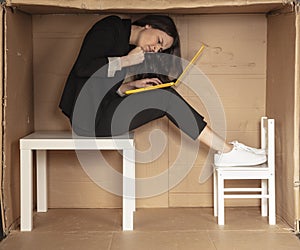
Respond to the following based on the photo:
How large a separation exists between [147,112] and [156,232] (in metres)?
0.43

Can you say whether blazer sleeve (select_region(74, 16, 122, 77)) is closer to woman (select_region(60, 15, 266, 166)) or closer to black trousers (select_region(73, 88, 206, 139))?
woman (select_region(60, 15, 266, 166))

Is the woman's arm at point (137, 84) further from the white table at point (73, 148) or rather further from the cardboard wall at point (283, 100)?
the cardboard wall at point (283, 100)

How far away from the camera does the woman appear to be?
2248 millimetres

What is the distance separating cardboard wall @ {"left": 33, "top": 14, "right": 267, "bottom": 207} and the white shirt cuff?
14.1 inches

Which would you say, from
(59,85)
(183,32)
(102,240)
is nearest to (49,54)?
(59,85)

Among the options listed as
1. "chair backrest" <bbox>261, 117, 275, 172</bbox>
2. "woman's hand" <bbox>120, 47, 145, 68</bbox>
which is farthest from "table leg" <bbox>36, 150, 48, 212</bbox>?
"chair backrest" <bbox>261, 117, 275, 172</bbox>

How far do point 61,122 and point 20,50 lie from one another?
14.9 inches

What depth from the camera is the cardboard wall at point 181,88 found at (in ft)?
8.33

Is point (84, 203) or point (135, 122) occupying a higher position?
point (135, 122)

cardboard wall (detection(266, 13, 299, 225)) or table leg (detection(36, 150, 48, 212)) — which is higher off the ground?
cardboard wall (detection(266, 13, 299, 225))

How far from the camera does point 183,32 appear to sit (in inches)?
99.7

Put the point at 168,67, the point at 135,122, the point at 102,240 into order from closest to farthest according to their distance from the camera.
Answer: the point at 102,240 < the point at 135,122 < the point at 168,67

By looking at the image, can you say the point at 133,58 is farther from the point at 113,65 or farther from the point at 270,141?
the point at 270,141

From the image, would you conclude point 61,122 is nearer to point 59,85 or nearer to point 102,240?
point 59,85
